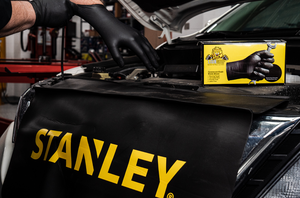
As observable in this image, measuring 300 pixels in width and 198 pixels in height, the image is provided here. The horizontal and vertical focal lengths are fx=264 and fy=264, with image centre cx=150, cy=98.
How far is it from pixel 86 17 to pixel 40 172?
553 mm

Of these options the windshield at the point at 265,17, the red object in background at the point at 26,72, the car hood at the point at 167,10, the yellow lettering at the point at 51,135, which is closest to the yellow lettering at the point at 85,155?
the yellow lettering at the point at 51,135

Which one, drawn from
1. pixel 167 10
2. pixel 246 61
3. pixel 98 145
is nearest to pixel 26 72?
pixel 167 10

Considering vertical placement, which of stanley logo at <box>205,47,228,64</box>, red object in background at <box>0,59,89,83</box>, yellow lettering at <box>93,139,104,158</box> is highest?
stanley logo at <box>205,47,228,64</box>

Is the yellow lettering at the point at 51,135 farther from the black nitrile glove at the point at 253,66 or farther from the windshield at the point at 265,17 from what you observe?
the windshield at the point at 265,17

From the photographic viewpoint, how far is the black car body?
514mm

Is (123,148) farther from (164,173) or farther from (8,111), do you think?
(8,111)

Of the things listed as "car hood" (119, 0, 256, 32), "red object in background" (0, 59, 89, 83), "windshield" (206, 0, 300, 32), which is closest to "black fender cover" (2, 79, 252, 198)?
"car hood" (119, 0, 256, 32)

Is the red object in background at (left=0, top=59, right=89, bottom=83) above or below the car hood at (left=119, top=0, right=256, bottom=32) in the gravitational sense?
below

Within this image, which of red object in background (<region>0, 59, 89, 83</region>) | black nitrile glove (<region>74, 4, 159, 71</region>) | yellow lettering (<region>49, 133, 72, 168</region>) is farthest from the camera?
red object in background (<region>0, 59, 89, 83</region>)

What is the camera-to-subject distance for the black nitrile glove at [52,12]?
80 centimetres

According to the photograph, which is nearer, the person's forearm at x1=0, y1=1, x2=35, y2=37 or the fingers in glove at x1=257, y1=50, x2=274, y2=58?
the person's forearm at x1=0, y1=1, x2=35, y2=37

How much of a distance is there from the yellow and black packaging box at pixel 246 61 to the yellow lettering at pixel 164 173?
0.42 meters

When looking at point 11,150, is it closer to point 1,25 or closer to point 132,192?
point 1,25

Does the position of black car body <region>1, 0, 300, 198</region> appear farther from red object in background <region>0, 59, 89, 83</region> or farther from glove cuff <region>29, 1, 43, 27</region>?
red object in background <region>0, 59, 89, 83</region>
